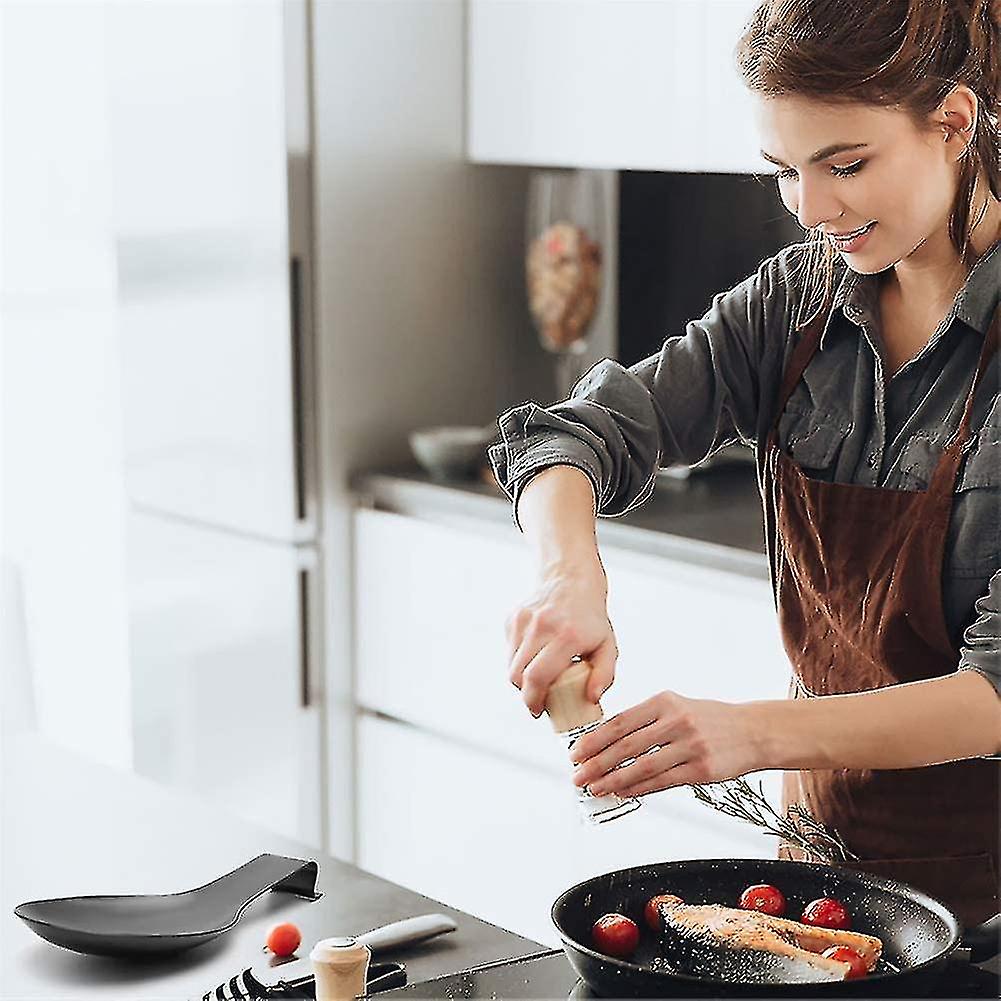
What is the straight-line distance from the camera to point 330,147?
9.68 feet

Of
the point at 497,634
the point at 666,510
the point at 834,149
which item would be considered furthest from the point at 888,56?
the point at 497,634

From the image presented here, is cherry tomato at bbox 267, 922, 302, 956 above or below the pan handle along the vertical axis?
below

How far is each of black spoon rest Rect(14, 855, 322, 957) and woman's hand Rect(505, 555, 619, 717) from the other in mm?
308

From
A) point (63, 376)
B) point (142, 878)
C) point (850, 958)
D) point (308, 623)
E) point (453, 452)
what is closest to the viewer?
point (850, 958)

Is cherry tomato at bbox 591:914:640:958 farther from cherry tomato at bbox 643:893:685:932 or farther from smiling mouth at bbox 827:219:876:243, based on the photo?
smiling mouth at bbox 827:219:876:243

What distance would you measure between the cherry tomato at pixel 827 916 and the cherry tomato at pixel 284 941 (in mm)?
411

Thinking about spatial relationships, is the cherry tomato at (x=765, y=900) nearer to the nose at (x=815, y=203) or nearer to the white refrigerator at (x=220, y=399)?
the nose at (x=815, y=203)

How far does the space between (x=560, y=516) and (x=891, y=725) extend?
0.35 m

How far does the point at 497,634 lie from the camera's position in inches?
113

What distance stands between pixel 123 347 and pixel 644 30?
45.1 inches

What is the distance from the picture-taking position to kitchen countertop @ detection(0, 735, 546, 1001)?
4.55 feet

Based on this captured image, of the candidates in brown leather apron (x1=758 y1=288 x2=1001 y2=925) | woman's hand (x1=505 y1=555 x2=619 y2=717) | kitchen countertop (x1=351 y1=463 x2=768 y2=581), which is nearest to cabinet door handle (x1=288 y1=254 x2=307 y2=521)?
kitchen countertop (x1=351 y1=463 x2=768 y2=581)

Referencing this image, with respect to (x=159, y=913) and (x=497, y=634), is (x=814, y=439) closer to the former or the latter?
(x=159, y=913)

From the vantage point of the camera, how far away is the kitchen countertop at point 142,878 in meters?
1.39
